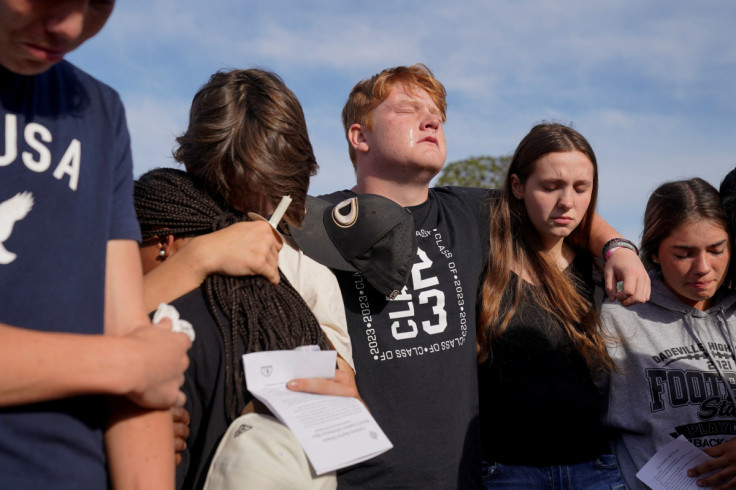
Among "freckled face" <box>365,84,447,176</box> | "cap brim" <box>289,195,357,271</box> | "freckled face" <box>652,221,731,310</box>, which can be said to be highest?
"freckled face" <box>365,84,447,176</box>

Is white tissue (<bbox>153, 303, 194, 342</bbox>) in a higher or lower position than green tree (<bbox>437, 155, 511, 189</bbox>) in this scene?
lower

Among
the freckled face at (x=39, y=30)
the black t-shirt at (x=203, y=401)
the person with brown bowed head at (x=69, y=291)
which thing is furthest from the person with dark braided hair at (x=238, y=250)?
the freckled face at (x=39, y=30)

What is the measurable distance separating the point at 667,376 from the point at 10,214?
2948 mm

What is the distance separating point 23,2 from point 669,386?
3.05m

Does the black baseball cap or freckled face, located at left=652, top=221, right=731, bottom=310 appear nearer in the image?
the black baseball cap

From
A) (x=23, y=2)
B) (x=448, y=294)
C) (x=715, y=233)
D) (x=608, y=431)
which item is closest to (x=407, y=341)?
(x=448, y=294)

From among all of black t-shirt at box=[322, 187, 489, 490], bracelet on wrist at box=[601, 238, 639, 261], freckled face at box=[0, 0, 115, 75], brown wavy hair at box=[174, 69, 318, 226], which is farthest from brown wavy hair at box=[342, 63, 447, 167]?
freckled face at box=[0, 0, 115, 75]

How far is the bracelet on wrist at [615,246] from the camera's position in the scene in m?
3.04

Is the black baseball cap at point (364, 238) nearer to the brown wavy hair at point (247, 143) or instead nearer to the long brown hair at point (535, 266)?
the brown wavy hair at point (247, 143)

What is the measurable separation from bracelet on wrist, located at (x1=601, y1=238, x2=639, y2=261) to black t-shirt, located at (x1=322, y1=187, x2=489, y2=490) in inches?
26.6

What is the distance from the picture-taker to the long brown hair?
9.97ft

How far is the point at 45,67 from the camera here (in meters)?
1.20

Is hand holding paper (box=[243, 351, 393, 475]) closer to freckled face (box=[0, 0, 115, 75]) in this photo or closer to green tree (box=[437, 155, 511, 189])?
freckled face (box=[0, 0, 115, 75])

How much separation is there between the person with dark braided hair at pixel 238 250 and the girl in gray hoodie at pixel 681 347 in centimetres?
165
